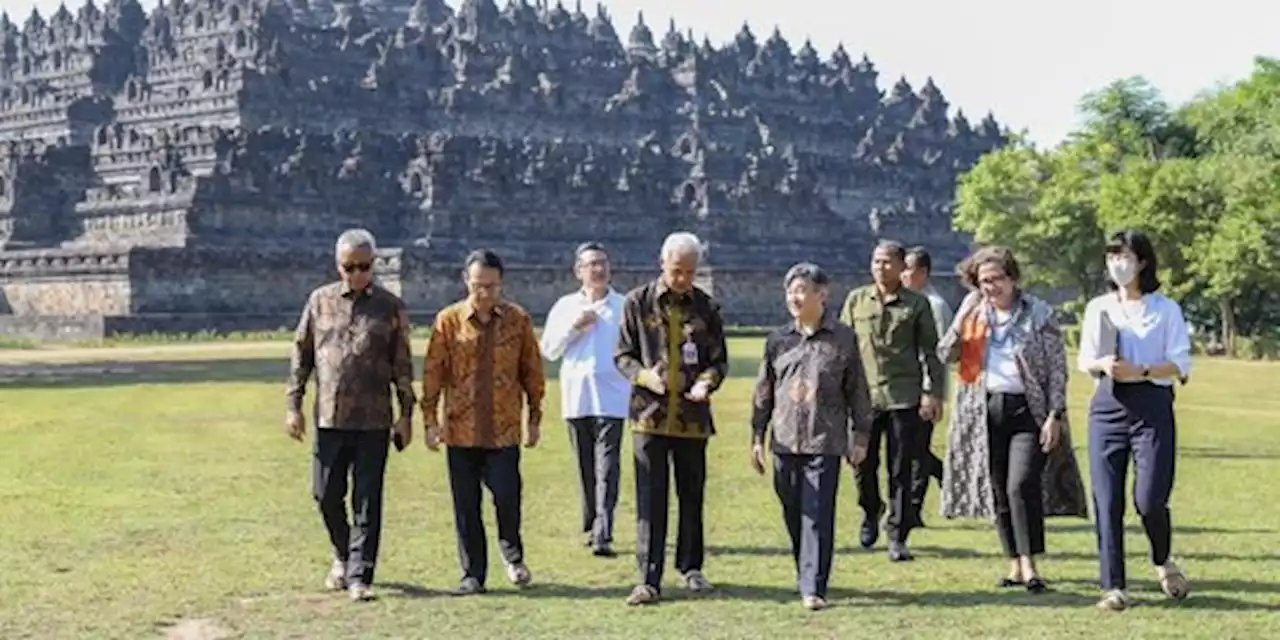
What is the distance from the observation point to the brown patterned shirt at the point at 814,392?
10844mm

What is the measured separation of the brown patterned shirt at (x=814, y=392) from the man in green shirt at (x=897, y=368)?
5.63ft

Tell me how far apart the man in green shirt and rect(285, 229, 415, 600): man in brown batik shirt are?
299 centimetres

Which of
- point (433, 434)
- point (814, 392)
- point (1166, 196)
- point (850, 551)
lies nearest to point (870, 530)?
point (850, 551)

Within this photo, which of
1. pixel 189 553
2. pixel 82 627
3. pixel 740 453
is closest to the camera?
pixel 82 627

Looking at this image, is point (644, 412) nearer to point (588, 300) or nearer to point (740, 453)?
point (588, 300)

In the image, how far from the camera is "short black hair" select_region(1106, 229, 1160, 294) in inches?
421

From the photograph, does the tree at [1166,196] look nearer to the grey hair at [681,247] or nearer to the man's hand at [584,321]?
the man's hand at [584,321]

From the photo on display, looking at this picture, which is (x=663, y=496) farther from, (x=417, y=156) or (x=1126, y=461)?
(x=417, y=156)

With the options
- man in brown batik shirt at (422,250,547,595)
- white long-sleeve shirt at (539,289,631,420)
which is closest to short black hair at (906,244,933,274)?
white long-sleeve shirt at (539,289,631,420)

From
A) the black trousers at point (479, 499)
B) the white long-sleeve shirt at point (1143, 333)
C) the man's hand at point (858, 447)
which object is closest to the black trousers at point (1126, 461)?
the white long-sleeve shirt at point (1143, 333)

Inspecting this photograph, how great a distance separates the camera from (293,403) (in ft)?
37.4

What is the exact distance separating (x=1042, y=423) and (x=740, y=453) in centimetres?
863

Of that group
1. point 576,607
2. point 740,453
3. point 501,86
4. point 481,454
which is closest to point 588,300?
point 481,454

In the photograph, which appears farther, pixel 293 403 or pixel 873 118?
pixel 873 118
